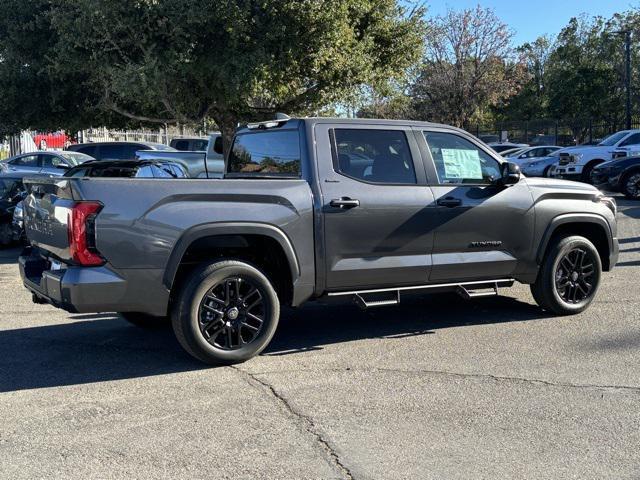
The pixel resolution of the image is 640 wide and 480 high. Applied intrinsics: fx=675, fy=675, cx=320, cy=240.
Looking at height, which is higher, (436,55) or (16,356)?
(436,55)

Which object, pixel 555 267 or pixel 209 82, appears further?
pixel 209 82

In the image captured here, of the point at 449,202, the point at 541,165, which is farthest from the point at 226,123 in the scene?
the point at 541,165

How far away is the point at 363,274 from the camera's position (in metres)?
5.91

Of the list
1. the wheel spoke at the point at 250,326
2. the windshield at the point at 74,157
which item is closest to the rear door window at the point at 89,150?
the windshield at the point at 74,157

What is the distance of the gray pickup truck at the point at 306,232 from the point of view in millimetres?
5070

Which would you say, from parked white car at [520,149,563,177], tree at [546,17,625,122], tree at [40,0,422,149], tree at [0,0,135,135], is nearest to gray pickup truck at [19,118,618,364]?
tree at [40,0,422,149]

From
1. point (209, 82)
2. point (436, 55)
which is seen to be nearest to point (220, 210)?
point (209, 82)

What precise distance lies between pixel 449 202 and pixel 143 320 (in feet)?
10.6

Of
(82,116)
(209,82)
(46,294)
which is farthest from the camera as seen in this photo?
(82,116)

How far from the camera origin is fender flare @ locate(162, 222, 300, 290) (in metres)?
5.20

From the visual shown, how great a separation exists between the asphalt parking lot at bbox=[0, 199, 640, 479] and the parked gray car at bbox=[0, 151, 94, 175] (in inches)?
529

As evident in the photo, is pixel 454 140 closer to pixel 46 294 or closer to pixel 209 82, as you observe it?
pixel 46 294

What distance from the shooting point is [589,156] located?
21.2 metres

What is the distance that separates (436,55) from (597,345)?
31400 millimetres
